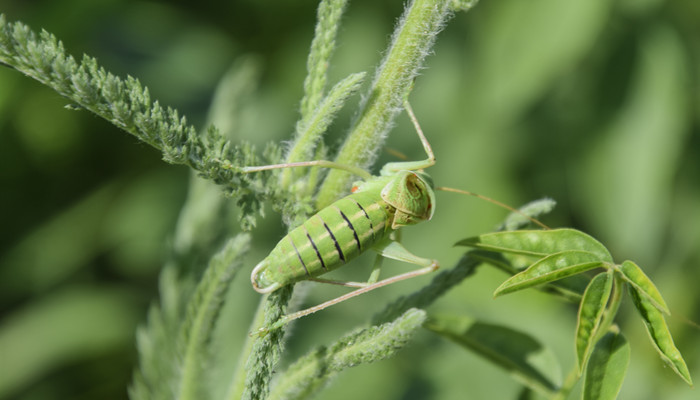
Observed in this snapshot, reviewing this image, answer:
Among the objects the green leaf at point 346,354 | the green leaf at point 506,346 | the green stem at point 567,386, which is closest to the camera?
the green leaf at point 346,354

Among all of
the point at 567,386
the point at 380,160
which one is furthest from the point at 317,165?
the point at 380,160

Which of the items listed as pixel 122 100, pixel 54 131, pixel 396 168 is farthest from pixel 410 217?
pixel 54 131

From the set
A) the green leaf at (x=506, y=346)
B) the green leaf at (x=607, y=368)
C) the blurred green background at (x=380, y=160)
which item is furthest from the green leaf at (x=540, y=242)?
the blurred green background at (x=380, y=160)

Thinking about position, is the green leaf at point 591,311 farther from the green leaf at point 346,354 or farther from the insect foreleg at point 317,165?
the insect foreleg at point 317,165

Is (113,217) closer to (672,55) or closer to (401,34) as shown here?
(401,34)

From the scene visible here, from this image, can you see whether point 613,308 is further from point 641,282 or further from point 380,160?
point 380,160

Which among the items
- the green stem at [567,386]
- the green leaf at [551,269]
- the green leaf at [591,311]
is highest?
the green leaf at [551,269]

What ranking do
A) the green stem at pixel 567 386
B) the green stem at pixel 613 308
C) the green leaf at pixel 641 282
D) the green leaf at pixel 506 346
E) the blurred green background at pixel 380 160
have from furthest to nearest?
the blurred green background at pixel 380 160, the green leaf at pixel 506 346, the green stem at pixel 567 386, the green stem at pixel 613 308, the green leaf at pixel 641 282

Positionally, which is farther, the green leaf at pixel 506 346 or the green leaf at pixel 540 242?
the green leaf at pixel 506 346

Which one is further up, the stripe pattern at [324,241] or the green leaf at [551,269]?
the stripe pattern at [324,241]
